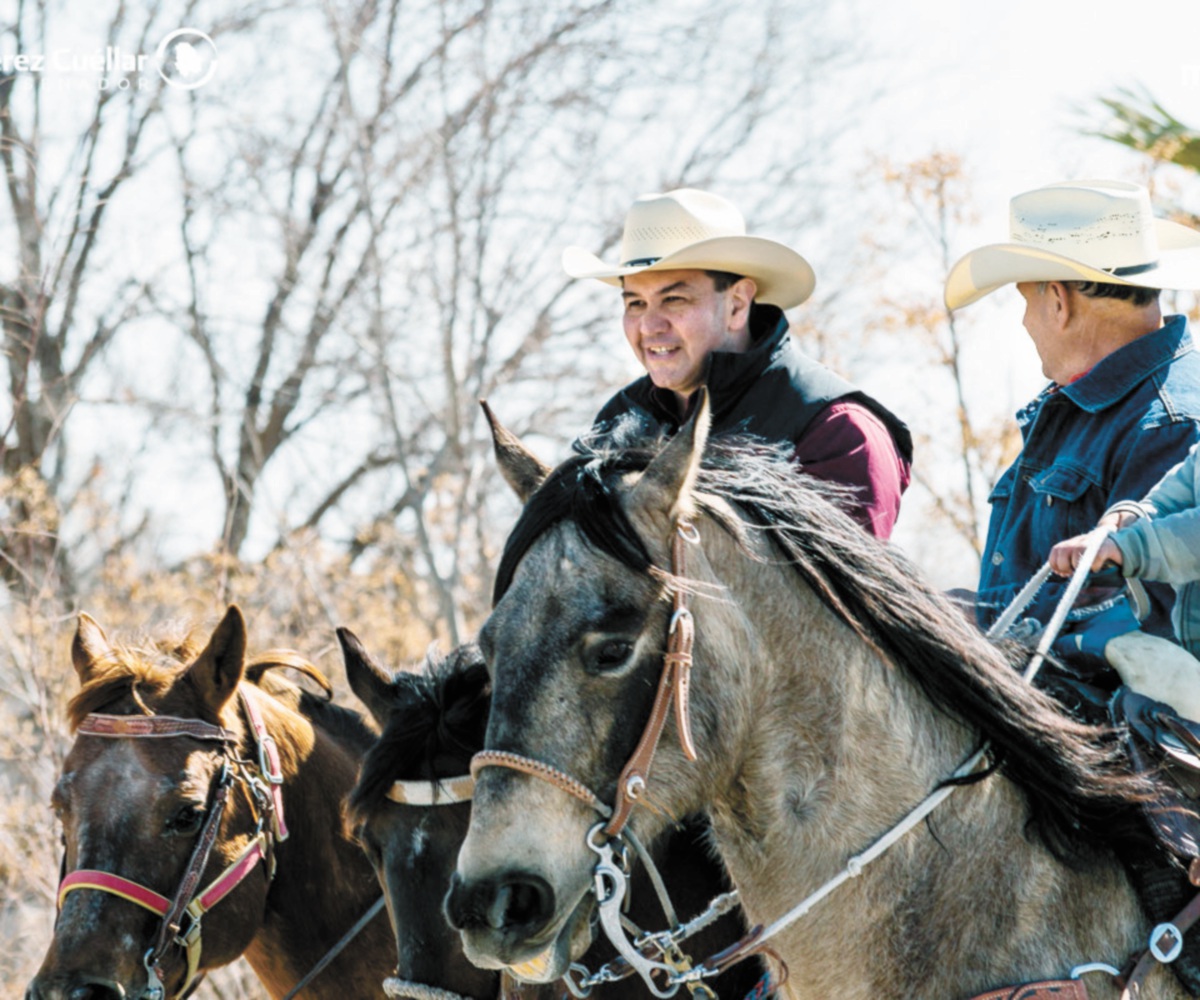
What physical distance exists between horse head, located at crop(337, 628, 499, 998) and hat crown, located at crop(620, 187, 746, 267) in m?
1.54

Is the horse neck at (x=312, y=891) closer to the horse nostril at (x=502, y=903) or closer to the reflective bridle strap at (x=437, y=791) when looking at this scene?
the reflective bridle strap at (x=437, y=791)

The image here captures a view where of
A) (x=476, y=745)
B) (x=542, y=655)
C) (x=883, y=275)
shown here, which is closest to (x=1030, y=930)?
(x=542, y=655)

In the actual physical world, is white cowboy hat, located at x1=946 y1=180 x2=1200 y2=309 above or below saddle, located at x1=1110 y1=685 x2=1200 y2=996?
above

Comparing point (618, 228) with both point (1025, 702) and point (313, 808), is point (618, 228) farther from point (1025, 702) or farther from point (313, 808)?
point (1025, 702)

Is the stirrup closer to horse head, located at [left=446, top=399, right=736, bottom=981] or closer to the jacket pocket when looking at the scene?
the jacket pocket

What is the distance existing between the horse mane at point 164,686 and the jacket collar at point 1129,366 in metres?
3.04

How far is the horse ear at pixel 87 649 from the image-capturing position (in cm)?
516

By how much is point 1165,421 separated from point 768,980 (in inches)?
69.6

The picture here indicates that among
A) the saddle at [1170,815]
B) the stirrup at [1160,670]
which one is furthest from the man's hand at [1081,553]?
the saddle at [1170,815]

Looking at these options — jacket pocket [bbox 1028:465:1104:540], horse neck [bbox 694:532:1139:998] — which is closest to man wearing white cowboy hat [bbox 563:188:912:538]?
jacket pocket [bbox 1028:465:1104:540]

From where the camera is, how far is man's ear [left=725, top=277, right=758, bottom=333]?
492 centimetres

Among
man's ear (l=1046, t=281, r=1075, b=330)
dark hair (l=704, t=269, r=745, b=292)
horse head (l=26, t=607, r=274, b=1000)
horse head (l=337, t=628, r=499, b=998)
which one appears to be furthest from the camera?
dark hair (l=704, t=269, r=745, b=292)

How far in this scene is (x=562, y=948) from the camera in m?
2.96

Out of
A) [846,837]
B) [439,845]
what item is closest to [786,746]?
[846,837]
